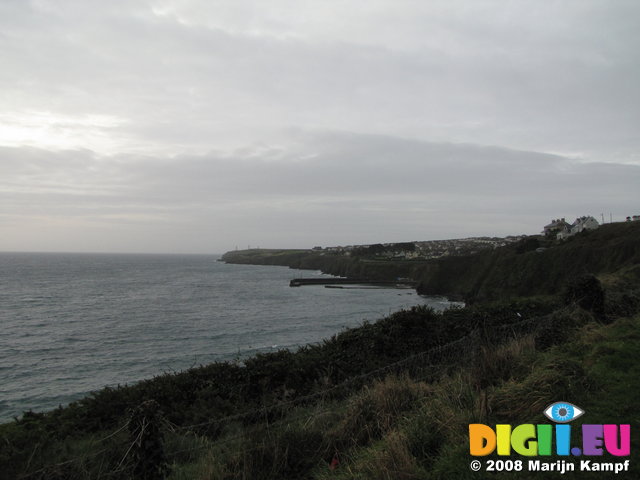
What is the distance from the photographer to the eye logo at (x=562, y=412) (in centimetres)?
458

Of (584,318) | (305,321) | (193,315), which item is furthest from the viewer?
(193,315)

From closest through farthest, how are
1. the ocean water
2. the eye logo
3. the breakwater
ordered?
the eye logo, the ocean water, the breakwater

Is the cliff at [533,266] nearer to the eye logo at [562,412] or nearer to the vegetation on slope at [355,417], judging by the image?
the vegetation on slope at [355,417]

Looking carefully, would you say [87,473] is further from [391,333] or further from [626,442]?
[391,333]

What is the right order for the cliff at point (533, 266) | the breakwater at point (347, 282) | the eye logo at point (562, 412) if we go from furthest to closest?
the breakwater at point (347, 282) → the cliff at point (533, 266) → the eye logo at point (562, 412)

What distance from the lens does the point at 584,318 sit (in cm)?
1150

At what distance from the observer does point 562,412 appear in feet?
15.3

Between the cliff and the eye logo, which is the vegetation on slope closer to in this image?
the eye logo

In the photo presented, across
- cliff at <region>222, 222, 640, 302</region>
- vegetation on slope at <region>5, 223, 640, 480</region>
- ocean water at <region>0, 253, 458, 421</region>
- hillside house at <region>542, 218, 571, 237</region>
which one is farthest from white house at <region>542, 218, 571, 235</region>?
vegetation on slope at <region>5, 223, 640, 480</region>

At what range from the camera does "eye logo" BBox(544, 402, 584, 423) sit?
4.58m

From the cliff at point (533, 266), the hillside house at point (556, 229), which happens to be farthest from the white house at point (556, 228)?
the cliff at point (533, 266)

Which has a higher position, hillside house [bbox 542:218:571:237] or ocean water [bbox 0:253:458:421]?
hillside house [bbox 542:218:571:237]

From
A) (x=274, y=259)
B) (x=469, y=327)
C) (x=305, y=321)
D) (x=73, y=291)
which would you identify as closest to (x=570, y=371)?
(x=469, y=327)

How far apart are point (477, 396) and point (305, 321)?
3288 cm
